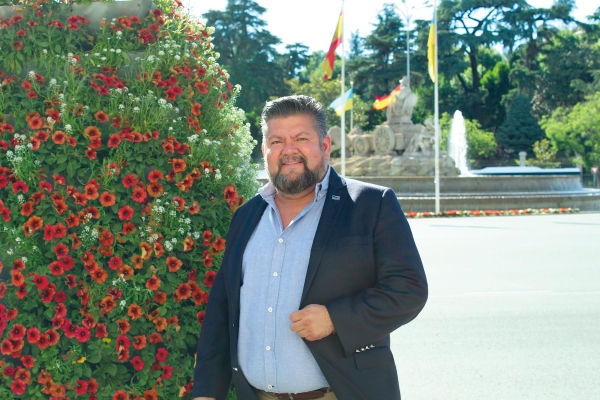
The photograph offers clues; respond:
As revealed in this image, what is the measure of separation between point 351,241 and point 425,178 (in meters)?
25.0

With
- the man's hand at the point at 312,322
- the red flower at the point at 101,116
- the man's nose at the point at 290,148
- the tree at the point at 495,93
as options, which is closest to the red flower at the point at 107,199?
the red flower at the point at 101,116

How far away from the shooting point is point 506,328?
674cm

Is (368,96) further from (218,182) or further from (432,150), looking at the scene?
(218,182)

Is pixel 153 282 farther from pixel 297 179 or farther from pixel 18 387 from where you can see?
pixel 297 179

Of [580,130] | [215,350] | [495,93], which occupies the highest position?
[495,93]

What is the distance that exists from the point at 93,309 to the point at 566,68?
59729 mm

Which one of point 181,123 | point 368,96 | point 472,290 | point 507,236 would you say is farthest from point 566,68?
point 181,123

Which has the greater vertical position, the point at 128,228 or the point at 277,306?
the point at 128,228

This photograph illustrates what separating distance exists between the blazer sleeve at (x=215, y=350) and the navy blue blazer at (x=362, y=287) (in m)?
0.15

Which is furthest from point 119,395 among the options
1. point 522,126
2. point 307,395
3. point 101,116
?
point 522,126

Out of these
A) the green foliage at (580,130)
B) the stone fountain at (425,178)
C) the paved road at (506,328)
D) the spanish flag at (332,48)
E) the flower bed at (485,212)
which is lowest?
the flower bed at (485,212)

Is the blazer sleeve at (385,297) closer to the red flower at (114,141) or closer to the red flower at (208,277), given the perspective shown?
the red flower at (208,277)

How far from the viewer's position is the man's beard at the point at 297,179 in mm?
2568

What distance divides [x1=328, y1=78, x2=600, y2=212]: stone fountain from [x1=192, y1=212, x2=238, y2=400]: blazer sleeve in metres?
21.8
